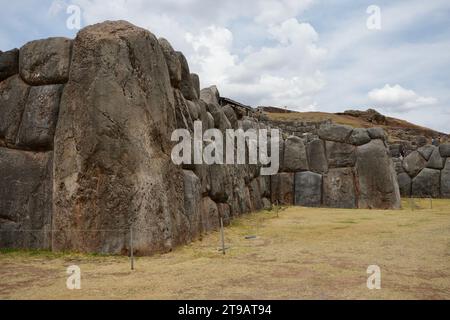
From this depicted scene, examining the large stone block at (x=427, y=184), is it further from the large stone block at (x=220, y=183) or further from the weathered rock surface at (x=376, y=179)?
the large stone block at (x=220, y=183)

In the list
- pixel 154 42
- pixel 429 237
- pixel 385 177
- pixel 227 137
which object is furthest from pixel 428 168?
pixel 154 42

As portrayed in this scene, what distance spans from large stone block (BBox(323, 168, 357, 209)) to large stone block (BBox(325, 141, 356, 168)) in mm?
271

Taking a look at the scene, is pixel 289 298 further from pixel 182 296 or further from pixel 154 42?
pixel 154 42

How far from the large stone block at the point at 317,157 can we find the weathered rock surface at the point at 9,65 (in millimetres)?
14952

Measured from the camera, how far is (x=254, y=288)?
19.9 ft

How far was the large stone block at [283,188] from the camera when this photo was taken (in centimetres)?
2247

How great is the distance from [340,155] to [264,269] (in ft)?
49.2

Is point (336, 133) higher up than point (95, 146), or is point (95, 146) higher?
point (336, 133)

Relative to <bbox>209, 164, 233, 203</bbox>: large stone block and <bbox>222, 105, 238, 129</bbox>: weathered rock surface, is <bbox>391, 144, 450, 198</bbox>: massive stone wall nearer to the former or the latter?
<bbox>222, 105, 238, 129</bbox>: weathered rock surface

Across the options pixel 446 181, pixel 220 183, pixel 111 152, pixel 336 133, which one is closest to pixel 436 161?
pixel 446 181


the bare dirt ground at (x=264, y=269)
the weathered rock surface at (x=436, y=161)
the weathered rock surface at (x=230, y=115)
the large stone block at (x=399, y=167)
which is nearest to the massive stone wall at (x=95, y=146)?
the bare dirt ground at (x=264, y=269)

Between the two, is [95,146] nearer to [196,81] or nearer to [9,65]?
[9,65]

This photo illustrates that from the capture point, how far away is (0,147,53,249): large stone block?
9680 millimetres

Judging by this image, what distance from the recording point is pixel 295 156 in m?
22.5
